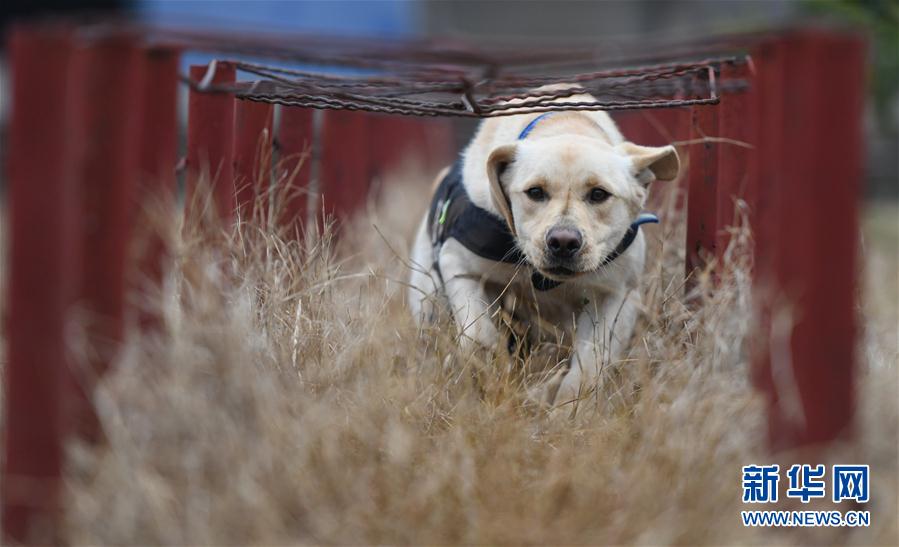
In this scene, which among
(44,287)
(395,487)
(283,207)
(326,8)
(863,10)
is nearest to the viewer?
(44,287)

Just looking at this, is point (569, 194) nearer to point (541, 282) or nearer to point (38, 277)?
point (541, 282)

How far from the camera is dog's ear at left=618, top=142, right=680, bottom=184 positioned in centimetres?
419

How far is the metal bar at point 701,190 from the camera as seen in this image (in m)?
A: 4.39

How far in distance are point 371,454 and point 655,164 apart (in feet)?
6.22

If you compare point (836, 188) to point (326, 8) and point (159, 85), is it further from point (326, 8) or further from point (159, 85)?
point (326, 8)

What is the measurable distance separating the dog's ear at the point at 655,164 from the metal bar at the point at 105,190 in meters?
2.12

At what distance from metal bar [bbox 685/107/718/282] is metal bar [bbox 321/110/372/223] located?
2.37 m

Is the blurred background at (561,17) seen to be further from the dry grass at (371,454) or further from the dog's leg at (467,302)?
the dry grass at (371,454)

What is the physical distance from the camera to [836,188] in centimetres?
258

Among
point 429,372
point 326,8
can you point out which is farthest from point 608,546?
point 326,8

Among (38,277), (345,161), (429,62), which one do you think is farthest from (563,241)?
(345,161)

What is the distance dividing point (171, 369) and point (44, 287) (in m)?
0.33

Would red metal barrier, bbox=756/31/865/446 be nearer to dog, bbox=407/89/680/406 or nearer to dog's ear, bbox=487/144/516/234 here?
dog, bbox=407/89/680/406

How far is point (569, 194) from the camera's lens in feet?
13.5
